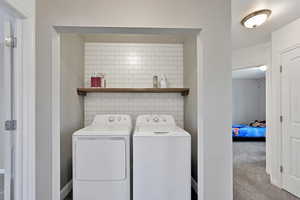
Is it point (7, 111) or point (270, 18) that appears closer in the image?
point (7, 111)

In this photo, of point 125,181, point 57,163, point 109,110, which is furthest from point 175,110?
point 57,163

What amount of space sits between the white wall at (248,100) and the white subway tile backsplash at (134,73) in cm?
513

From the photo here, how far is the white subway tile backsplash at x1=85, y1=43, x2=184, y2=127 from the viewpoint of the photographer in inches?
114

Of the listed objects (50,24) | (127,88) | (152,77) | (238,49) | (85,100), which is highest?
(238,49)

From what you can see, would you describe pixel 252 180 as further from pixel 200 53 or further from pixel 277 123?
pixel 200 53

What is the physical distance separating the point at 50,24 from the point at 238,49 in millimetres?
3435

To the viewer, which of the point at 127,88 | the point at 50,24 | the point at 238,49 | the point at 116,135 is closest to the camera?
the point at 50,24

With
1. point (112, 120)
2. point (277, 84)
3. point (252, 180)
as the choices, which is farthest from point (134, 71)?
point (252, 180)

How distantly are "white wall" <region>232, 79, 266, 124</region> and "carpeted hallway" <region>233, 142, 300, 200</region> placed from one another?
2.96m

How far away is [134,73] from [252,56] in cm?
234

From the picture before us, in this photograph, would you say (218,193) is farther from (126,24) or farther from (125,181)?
(126,24)

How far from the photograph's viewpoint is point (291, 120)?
2404mm

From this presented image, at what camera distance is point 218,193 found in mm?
1572

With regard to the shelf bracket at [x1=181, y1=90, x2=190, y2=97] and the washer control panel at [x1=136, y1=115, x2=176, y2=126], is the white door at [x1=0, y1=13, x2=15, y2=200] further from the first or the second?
the shelf bracket at [x1=181, y1=90, x2=190, y2=97]
